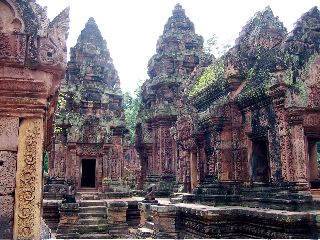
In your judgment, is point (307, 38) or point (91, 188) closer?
point (307, 38)

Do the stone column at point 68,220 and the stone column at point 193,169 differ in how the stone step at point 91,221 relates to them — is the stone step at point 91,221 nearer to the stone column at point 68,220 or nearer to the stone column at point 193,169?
the stone column at point 68,220

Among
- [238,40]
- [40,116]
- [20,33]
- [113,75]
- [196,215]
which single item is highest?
[113,75]

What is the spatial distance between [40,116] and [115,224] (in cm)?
1098

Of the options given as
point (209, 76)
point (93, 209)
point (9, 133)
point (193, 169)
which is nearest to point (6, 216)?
point (9, 133)

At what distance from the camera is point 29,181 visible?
3637 millimetres

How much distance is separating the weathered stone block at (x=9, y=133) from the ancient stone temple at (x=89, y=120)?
556 inches

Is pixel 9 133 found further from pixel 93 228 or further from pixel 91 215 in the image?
pixel 91 215

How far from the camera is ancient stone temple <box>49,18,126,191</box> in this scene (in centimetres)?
1770

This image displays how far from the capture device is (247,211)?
7.95m

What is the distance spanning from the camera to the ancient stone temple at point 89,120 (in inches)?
697

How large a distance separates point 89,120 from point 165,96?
4.44m

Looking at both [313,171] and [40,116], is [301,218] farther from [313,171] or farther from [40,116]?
[40,116]

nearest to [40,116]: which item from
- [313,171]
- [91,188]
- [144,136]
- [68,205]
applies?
[313,171]

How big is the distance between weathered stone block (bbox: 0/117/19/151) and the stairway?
10.1m
